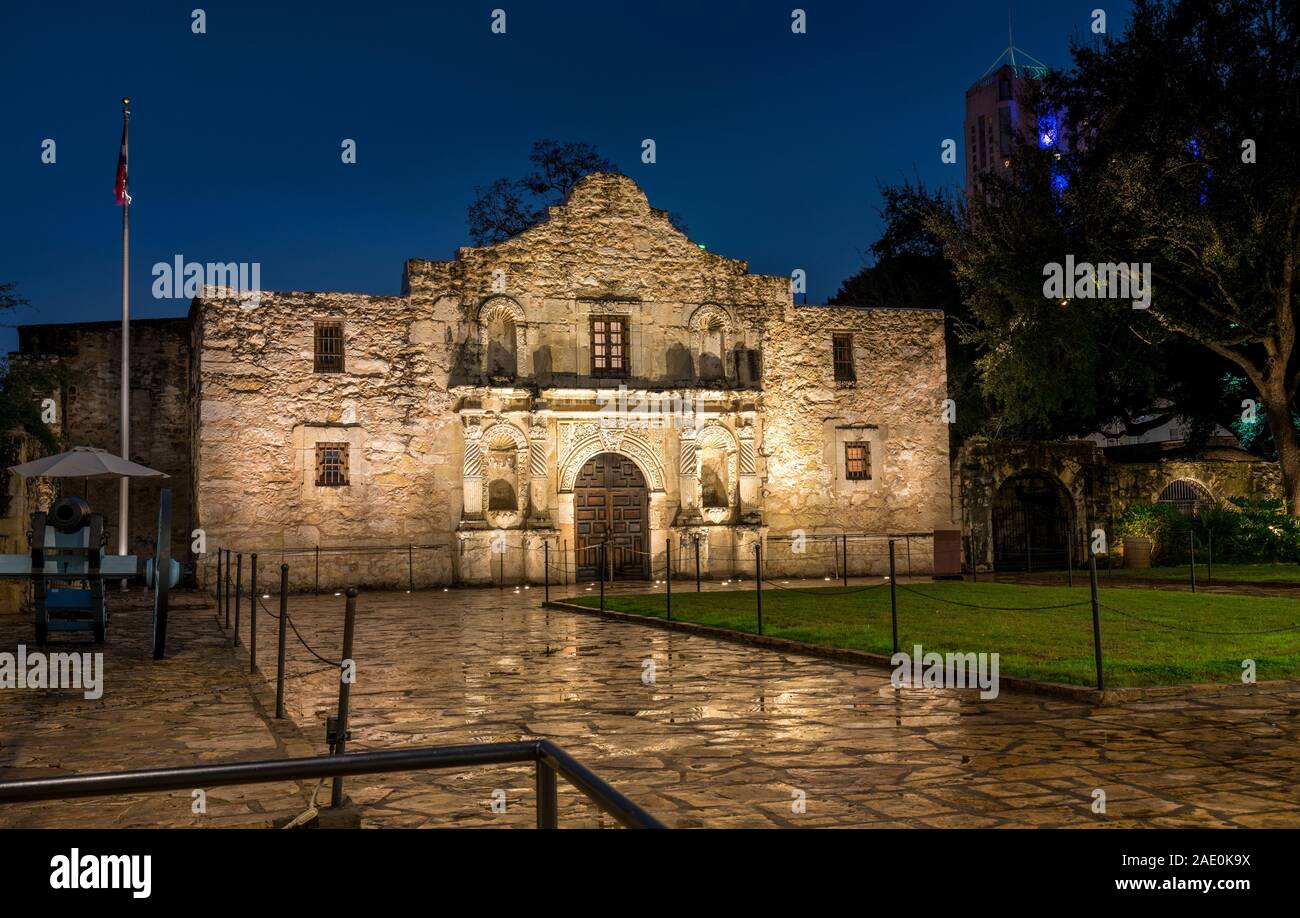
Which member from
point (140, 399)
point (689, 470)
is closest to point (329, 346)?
point (140, 399)

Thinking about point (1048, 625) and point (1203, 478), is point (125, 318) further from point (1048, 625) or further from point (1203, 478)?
point (1203, 478)

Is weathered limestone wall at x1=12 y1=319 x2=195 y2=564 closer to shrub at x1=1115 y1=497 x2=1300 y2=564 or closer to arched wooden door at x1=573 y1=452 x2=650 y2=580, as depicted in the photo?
arched wooden door at x1=573 y1=452 x2=650 y2=580

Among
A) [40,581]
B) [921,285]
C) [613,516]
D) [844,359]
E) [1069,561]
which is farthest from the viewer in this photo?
[921,285]

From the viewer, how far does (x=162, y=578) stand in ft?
37.2

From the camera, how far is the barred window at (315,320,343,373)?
80.7ft

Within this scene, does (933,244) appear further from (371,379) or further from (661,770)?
(661,770)

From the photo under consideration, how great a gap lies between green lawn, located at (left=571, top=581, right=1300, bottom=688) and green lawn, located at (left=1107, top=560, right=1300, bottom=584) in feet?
11.8

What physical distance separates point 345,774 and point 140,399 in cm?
2779

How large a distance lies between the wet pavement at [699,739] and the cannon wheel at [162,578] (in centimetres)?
31

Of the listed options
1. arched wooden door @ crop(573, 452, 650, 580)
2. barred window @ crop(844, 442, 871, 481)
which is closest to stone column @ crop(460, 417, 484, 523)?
arched wooden door @ crop(573, 452, 650, 580)

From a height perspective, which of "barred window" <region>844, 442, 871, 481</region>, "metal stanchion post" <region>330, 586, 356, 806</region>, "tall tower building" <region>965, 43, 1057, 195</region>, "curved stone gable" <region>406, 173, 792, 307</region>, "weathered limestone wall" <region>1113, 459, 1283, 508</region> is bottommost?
"metal stanchion post" <region>330, 586, 356, 806</region>
